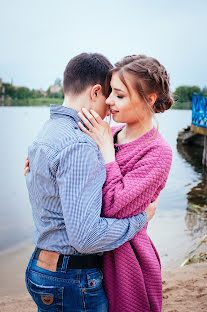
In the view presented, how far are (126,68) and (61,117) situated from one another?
468mm

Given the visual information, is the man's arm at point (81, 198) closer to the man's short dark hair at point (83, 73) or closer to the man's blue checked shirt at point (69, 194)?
the man's blue checked shirt at point (69, 194)

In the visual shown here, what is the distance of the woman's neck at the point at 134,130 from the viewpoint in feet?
6.72

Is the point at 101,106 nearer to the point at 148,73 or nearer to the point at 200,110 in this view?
the point at 148,73

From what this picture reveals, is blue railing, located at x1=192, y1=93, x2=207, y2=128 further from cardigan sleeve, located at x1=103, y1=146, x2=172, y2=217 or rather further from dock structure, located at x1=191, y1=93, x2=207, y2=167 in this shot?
cardigan sleeve, located at x1=103, y1=146, x2=172, y2=217

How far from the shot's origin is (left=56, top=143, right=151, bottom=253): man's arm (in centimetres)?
150

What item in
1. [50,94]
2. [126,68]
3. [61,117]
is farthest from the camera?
[50,94]

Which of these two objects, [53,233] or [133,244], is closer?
[53,233]

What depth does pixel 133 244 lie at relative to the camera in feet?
5.97

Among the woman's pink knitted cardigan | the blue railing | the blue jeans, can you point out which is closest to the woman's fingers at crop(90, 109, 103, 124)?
the woman's pink knitted cardigan

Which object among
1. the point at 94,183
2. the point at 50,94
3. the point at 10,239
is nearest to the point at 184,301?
the point at 94,183

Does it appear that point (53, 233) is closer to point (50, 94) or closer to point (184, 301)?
point (184, 301)

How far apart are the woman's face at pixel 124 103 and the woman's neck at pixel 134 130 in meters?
0.06

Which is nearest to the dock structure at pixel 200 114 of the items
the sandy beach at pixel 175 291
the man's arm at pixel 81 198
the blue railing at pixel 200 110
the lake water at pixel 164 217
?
the blue railing at pixel 200 110

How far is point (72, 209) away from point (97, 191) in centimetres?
15
